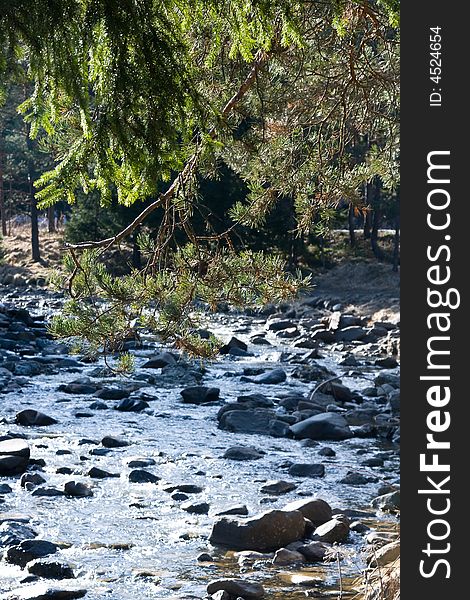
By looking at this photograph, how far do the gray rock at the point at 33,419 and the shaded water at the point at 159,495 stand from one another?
138 mm

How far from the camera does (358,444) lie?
457 inches

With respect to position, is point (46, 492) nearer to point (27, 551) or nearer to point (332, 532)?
point (27, 551)

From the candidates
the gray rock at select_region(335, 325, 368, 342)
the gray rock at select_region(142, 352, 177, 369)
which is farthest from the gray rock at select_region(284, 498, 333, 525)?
the gray rock at select_region(335, 325, 368, 342)

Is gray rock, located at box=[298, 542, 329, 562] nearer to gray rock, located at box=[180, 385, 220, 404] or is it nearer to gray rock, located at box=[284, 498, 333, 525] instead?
gray rock, located at box=[284, 498, 333, 525]

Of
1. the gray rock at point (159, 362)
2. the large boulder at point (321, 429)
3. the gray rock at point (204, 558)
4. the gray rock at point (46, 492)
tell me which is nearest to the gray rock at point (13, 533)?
the gray rock at point (46, 492)

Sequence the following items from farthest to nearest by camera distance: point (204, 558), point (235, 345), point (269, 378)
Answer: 1. point (235, 345)
2. point (269, 378)
3. point (204, 558)

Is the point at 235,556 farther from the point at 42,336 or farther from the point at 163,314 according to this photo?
the point at 42,336

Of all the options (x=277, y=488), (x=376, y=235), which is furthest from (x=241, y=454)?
(x=376, y=235)

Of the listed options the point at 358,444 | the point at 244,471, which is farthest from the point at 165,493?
the point at 358,444

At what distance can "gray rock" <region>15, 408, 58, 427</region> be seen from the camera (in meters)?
12.1

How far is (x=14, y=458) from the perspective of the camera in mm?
9812

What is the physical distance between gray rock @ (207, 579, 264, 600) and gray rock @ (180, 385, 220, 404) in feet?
23.4

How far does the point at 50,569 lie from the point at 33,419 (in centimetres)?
528

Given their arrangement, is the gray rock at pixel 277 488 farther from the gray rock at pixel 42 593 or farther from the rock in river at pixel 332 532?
the gray rock at pixel 42 593
